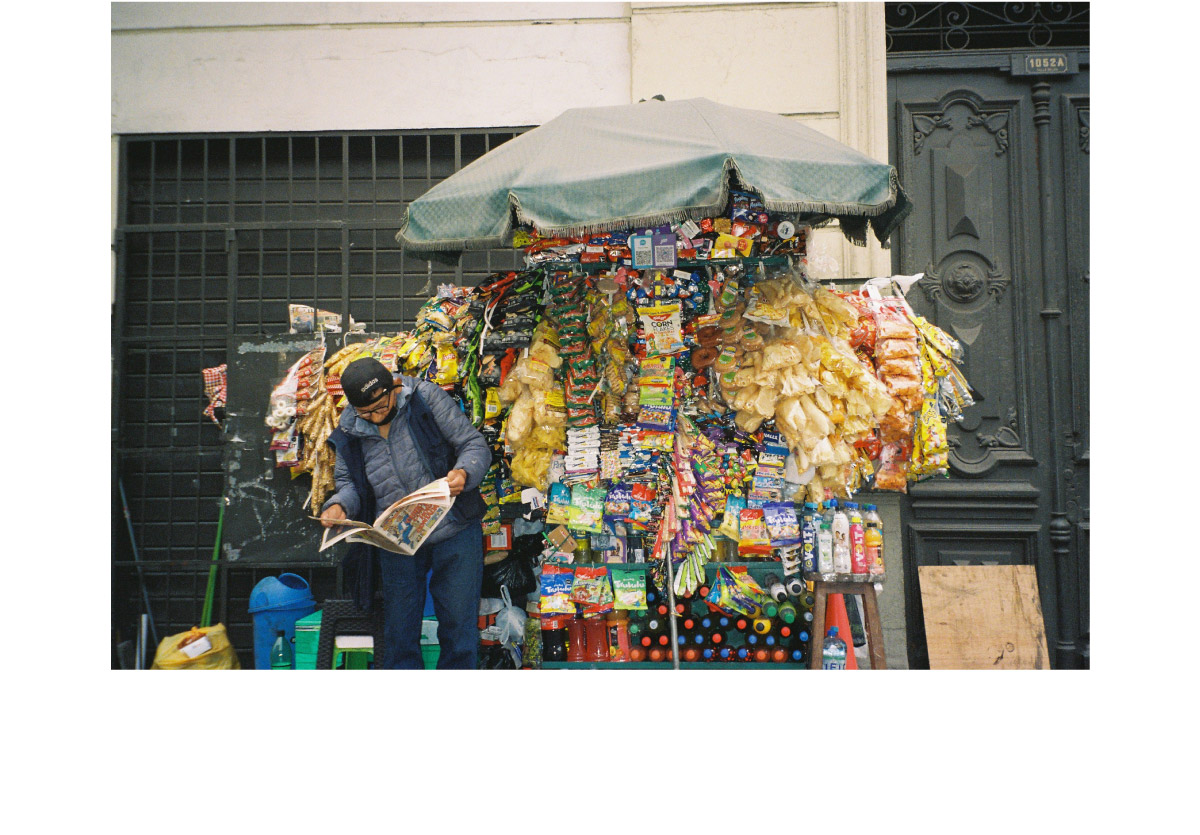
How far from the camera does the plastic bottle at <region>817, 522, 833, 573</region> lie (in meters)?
3.47

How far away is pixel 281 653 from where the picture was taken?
4.35 metres

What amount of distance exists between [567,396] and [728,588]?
1.28 metres

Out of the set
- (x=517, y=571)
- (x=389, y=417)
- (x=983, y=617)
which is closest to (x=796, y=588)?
(x=517, y=571)

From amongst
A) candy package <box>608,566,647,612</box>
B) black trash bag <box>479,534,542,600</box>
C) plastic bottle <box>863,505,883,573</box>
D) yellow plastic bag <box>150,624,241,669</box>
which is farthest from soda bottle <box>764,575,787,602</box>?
yellow plastic bag <box>150,624,241,669</box>

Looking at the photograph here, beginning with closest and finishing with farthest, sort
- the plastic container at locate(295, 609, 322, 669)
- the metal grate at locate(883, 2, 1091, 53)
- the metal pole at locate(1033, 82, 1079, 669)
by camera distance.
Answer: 1. the plastic container at locate(295, 609, 322, 669)
2. the metal pole at locate(1033, 82, 1079, 669)
3. the metal grate at locate(883, 2, 1091, 53)

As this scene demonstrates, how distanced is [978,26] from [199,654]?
644 cm

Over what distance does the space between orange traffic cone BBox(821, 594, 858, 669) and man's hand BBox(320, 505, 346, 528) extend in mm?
2392

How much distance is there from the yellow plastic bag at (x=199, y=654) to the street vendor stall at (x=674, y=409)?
5.88 ft

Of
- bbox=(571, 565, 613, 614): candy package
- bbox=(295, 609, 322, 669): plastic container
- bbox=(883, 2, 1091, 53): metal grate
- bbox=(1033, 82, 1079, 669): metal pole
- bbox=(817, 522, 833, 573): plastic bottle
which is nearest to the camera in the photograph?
bbox=(817, 522, 833, 573): plastic bottle

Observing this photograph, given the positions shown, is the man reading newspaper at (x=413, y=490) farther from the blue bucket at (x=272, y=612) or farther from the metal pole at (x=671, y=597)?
the blue bucket at (x=272, y=612)

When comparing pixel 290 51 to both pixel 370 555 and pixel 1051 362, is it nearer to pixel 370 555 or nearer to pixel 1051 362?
pixel 370 555

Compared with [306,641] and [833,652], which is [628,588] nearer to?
[833,652]

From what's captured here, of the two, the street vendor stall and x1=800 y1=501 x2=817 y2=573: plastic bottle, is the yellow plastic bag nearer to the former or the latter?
the street vendor stall

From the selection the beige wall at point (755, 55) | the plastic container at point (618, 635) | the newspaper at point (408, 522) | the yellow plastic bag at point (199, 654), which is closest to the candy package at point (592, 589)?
the plastic container at point (618, 635)
